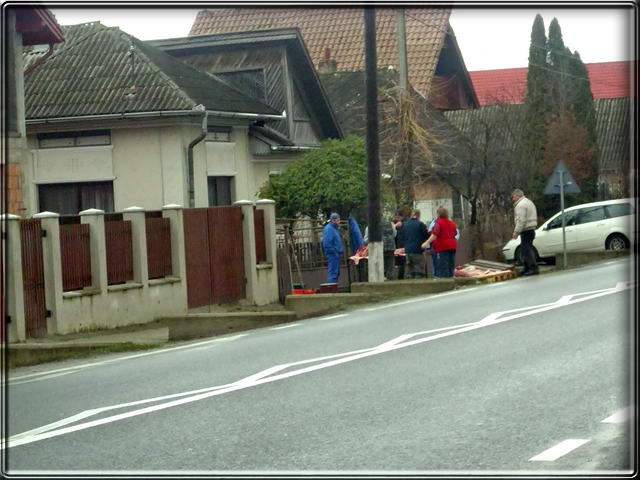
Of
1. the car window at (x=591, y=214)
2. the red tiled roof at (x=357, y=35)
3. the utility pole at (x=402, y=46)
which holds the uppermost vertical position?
the red tiled roof at (x=357, y=35)

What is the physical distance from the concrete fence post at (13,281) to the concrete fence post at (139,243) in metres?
3.39

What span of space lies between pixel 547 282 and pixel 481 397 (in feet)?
44.9

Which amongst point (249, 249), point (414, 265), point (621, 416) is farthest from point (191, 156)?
point (621, 416)

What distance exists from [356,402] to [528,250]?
640 inches

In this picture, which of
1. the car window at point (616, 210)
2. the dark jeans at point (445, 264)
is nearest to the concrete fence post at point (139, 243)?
the dark jeans at point (445, 264)

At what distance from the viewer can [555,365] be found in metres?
11.8

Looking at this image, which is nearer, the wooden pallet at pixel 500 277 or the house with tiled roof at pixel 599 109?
the wooden pallet at pixel 500 277

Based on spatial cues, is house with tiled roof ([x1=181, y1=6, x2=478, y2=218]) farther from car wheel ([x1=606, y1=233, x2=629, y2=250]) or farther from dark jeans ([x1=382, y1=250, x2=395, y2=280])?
dark jeans ([x1=382, y1=250, x2=395, y2=280])

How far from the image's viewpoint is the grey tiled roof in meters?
27.9

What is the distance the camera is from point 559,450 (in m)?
8.00

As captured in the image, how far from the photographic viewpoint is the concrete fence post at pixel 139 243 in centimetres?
2061

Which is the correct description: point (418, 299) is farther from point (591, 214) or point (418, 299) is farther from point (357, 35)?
point (357, 35)

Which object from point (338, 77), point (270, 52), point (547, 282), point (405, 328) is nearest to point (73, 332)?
point (405, 328)

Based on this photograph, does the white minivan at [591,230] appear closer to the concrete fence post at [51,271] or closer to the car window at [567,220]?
the car window at [567,220]
